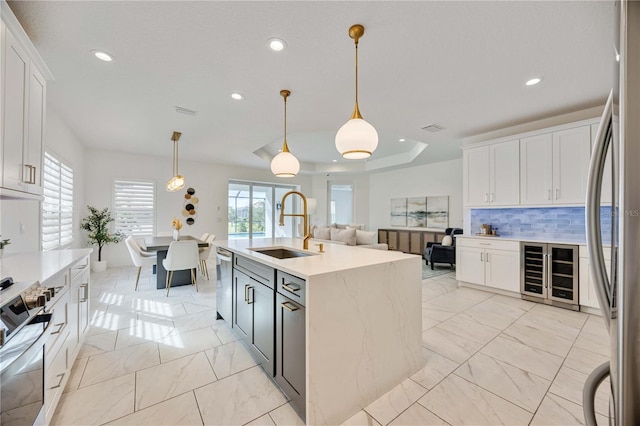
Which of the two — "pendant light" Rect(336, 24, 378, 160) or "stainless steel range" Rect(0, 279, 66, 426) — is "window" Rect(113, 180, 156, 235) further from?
"pendant light" Rect(336, 24, 378, 160)

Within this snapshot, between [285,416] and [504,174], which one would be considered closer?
[285,416]

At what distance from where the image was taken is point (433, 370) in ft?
6.79

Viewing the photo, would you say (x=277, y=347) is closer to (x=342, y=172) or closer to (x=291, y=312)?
(x=291, y=312)

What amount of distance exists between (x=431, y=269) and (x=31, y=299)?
6.04 m

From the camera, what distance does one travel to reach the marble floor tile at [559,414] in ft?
5.09

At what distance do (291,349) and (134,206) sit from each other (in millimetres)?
6206

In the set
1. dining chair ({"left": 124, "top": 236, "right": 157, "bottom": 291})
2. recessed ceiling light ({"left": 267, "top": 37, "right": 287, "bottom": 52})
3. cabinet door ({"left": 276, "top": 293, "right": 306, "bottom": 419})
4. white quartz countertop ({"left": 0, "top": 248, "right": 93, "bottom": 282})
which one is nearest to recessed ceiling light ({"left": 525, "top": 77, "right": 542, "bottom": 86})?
recessed ceiling light ({"left": 267, "top": 37, "right": 287, "bottom": 52})

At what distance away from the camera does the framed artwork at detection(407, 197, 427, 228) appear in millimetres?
7395

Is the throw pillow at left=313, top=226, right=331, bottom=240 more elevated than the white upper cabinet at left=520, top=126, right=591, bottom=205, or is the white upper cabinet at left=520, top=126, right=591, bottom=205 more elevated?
the white upper cabinet at left=520, top=126, right=591, bottom=205

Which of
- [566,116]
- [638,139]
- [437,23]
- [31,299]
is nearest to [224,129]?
[437,23]

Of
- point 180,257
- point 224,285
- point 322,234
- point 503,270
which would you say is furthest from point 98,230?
point 503,270

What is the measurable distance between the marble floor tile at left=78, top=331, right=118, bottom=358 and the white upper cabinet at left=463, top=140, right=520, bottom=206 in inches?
202

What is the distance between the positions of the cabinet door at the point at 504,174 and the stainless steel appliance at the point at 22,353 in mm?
5055

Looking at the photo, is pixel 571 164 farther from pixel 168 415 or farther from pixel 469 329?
pixel 168 415
